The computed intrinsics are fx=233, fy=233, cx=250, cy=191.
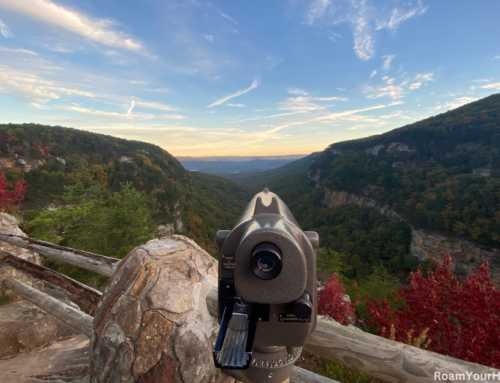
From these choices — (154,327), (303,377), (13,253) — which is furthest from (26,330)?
(303,377)

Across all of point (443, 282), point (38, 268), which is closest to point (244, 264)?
point (38, 268)

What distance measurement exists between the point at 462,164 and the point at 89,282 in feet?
247

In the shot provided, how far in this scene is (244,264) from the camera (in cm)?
84

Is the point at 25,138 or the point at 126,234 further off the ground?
the point at 25,138

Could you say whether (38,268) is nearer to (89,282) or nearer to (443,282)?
(89,282)

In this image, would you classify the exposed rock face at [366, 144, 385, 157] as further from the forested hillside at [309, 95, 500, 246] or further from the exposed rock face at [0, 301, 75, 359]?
the exposed rock face at [0, 301, 75, 359]

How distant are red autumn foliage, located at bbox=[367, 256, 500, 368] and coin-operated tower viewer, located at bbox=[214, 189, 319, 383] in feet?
14.3

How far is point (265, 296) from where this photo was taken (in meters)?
0.83

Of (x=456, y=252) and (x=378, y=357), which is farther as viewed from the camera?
(x=456, y=252)

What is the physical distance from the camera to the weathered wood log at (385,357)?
4.17ft

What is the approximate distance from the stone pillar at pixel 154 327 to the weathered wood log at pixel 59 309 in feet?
1.84

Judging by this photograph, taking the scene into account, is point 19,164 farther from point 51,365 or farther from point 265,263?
point 265,263

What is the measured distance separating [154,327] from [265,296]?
164 cm

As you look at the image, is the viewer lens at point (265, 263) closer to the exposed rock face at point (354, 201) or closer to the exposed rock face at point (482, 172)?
the exposed rock face at point (354, 201)
